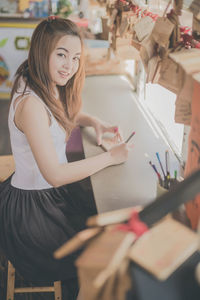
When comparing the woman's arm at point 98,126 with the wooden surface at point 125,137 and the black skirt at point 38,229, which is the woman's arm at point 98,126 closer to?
the wooden surface at point 125,137

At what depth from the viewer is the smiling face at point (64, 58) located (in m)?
1.55

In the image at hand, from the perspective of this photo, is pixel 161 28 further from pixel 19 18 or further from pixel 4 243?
pixel 19 18

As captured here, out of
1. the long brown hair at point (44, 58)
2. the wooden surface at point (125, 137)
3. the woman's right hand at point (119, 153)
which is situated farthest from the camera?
the woman's right hand at point (119, 153)

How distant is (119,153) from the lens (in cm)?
167

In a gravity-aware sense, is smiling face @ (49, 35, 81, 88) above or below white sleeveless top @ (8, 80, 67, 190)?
above

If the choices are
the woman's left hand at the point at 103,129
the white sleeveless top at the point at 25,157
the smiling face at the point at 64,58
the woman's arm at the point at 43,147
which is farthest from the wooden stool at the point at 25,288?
the smiling face at the point at 64,58

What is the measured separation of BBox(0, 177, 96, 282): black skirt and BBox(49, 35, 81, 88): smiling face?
515 millimetres

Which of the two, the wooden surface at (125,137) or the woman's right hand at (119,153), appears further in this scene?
the woman's right hand at (119,153)

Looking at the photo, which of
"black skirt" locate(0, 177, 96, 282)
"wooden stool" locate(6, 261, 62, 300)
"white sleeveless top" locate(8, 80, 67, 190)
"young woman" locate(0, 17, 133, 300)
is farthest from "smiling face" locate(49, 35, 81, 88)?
"wooden stool" locate(6, 261, 62, 300)

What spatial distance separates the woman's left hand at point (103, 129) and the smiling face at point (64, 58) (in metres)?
0.40

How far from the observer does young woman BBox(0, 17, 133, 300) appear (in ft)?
4.75

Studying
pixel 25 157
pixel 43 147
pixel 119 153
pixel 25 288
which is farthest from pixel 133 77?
pixel 25 288

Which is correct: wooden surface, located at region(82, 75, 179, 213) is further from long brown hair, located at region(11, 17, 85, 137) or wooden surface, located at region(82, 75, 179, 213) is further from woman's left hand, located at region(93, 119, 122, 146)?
long brown hair, located at region(11, 17, 85, 137)

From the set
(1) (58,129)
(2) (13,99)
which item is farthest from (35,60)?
(1) (58,129)
